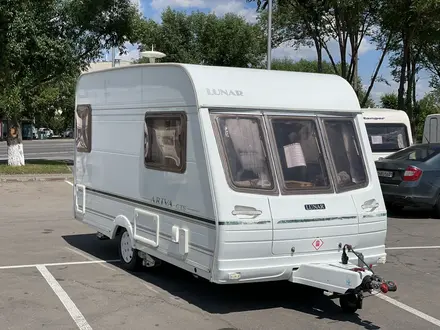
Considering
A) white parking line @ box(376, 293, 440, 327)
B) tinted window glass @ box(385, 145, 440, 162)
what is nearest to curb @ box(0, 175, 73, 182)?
tinted window glass @ box(385, 145, 440, 162)

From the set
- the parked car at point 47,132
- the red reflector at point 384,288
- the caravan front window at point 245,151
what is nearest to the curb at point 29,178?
the caravan front window at point 245,151

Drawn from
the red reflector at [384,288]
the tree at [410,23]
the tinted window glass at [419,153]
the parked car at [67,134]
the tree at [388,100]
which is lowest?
the parked car at [67,134]

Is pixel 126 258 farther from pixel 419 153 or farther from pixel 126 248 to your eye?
pixel 419 153

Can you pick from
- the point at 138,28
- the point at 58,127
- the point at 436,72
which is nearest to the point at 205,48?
the point at 138,28

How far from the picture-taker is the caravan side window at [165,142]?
6.33m

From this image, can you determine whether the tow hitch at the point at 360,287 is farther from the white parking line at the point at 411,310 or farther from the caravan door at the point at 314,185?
the white parking line at the point at 411,310

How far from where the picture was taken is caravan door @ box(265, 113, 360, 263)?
5949mm

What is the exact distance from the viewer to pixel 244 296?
6691mm

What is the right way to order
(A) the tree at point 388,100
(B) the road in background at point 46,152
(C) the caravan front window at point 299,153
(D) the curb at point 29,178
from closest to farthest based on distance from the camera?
(C) the caravan front window at point 299,153
(D) the curb at point 29,178
(B) the road in background at point 46,152
(A) the tree at point 388,100

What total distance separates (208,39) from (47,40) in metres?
16.9

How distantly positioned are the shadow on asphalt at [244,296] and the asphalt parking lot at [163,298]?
0.04 feet

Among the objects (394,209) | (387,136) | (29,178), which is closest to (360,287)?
(394,209)

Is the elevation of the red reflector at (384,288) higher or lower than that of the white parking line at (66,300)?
higher

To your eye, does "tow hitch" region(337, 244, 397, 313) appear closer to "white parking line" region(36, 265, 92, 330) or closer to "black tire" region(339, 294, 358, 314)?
"black tire" region(339, 294, 358, 314)
